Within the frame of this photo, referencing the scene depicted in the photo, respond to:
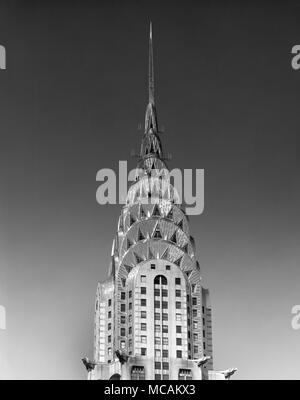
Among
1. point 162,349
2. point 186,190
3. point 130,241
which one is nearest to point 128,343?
point 162,349

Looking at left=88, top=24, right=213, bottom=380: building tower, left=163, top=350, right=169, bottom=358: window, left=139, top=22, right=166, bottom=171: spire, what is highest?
left=139, top=22, right=166, bottom=171: spire

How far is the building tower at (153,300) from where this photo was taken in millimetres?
124750

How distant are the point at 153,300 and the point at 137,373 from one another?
1179cm

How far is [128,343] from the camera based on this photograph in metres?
127

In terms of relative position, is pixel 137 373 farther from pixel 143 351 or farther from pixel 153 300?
pixel 153 300

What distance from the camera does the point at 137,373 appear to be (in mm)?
121938

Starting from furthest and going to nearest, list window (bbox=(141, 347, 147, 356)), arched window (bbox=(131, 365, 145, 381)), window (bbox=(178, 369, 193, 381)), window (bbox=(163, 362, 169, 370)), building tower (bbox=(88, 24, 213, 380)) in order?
window (bbox=(141, 347, 147, 356)) → building tower (bbox=(88, 24, 213, 380)) → window (bbox=(163, 362, 169, 370)) → window (bbox=(178, 369, 193, 381)) → arched window (bbox=(131, 365, 145, 381))

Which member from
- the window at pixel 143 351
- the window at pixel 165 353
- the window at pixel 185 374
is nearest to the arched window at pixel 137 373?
the window at pixel 143 351

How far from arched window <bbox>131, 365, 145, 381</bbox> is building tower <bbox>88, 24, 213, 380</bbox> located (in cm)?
14

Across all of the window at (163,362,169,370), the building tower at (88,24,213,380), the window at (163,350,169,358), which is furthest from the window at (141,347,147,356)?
the window at (163,362,169,370)

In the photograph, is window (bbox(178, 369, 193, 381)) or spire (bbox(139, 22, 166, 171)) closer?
window (bbox(178, 369, 193, 381))

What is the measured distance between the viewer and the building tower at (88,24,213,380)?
124750 millimetres

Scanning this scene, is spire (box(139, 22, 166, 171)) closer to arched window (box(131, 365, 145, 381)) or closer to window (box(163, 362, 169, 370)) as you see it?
window (box(163, 362, 169, 370))
